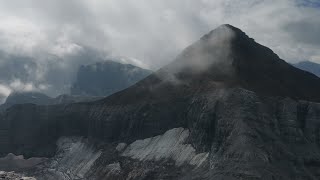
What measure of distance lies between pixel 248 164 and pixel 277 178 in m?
10.8

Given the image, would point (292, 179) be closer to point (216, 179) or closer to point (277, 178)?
point (277, 178)

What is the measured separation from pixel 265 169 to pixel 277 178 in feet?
16.4

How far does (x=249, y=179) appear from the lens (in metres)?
192

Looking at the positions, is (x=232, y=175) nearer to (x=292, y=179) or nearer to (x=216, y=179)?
(x=216, y=179)

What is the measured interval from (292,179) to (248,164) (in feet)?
50.9

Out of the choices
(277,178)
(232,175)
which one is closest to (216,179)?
(232,175)

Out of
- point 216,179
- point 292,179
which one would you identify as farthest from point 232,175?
point 292,179

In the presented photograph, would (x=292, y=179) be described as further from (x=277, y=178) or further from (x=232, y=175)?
(x=232, y=175)

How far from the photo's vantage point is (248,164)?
19988 centimetres

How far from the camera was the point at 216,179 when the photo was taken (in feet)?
646

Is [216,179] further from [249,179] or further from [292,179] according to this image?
[292,179]

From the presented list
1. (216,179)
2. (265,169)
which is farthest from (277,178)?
(216,179)

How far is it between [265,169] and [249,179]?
27.0 ft
